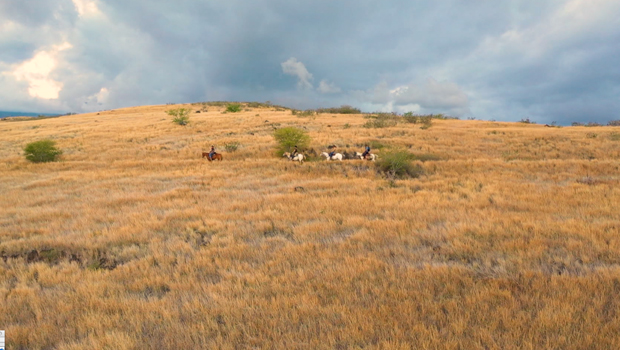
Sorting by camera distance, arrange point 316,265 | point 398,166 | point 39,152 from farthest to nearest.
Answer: point 39,152
point 398,166
point 316,265

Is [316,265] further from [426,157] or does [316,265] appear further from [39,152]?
[39,152]

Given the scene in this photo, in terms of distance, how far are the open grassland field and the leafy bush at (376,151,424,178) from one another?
8.49ft

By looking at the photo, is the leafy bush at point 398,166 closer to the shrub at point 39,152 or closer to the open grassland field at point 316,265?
the open grassland field at point 316,265

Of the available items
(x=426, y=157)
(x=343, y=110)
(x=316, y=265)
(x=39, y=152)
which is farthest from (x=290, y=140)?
(x=343, y=110)

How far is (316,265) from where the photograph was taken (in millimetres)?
5457

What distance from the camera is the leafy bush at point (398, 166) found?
53.0ft

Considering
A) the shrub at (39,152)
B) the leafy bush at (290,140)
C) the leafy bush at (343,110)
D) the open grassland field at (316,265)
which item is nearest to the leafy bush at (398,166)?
the open grassland field at (316,265)

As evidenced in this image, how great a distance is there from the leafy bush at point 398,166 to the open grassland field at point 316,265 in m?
2.59

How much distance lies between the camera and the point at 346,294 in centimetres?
438

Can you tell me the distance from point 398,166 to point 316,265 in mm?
11920

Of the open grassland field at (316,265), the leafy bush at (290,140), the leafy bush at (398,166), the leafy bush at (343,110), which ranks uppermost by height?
the leafy bush at (343,110)

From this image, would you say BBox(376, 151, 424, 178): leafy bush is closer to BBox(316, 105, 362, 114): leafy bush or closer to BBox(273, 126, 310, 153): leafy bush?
BBox(273, 126, 310, 153): leafy bush

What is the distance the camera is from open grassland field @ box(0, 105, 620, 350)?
3.60 metres

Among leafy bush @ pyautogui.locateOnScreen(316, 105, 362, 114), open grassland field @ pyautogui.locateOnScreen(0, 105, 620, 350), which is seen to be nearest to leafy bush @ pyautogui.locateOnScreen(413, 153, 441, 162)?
open grassland field @ pyautogui.locateOnScreen(0, 105, 620, 350)
